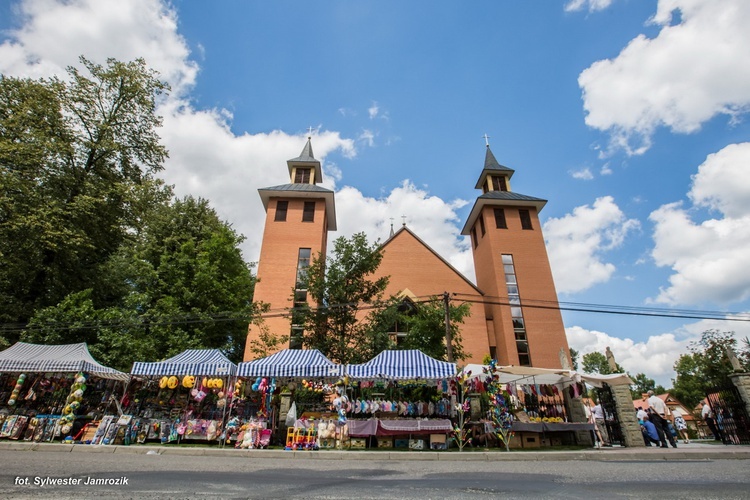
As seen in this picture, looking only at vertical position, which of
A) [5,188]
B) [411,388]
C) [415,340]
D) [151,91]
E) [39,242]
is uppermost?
[151,91]

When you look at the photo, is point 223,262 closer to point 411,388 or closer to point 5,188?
point 5,188

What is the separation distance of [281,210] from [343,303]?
11.7 meters

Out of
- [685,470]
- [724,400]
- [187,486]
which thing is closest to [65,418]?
[187,486]

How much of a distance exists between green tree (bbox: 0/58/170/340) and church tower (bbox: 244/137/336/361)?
7.12 m

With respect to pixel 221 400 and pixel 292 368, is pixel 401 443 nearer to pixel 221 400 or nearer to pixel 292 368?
pixel 292 368

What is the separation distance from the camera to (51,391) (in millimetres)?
13688

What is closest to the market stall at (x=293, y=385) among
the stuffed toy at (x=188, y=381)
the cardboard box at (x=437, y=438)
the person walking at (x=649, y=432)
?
the stuffed toy at (x=188, y=381)

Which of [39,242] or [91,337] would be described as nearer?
[39,242]

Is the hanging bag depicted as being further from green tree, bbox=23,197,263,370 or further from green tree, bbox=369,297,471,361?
green tree, bbox=23,197,263,370

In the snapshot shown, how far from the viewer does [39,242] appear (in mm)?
17922

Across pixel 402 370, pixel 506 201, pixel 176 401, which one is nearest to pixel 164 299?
pixel 176 401

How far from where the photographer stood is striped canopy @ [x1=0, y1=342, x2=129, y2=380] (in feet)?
40.9

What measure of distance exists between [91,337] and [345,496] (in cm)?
2047

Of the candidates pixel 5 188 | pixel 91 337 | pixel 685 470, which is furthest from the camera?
pixel 91 337
